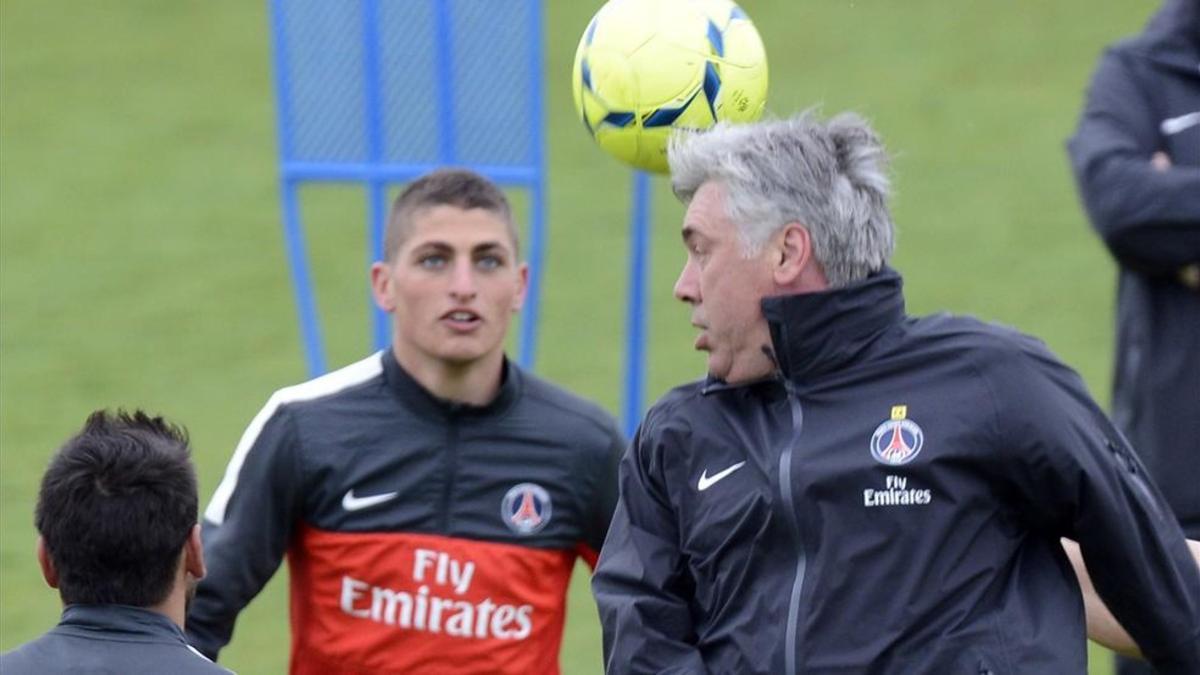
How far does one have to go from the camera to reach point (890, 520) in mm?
4176

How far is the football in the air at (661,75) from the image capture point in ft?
18.1

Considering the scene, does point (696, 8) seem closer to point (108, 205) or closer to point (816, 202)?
point (816, 202)

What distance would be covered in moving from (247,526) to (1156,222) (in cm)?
234

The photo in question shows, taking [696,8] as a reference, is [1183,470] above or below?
below

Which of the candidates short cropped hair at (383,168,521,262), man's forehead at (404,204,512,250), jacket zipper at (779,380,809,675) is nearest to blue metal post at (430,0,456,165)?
short cropped hair at (383,168,521,262)

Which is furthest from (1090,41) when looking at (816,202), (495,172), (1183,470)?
(816,202)

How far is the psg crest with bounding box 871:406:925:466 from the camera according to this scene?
418 centimetres

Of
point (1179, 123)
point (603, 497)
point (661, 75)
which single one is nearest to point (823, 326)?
point (661, 75)

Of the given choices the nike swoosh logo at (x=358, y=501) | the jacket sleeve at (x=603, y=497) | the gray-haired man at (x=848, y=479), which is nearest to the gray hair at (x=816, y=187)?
the gray-haired man at (x=848, y=479)

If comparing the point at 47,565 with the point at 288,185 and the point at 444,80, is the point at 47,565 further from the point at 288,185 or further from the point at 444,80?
the point at 288,185

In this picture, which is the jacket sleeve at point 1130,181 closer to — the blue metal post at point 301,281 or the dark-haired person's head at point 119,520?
the dark-haired person's head at point 119,520

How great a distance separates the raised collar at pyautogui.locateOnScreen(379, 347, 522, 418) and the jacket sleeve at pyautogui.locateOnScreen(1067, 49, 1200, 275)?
1582mm

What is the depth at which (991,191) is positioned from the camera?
543 inches

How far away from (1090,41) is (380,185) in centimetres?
850
